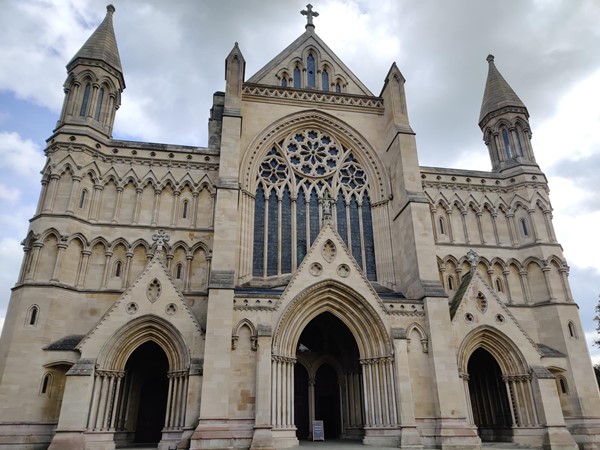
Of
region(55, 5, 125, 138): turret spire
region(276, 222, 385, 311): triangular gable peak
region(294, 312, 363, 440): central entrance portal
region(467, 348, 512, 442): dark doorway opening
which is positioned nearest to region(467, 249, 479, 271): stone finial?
region(467, 348, 512, 442): dark doorway opening

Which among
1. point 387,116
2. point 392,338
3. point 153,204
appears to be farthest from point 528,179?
point 153,204

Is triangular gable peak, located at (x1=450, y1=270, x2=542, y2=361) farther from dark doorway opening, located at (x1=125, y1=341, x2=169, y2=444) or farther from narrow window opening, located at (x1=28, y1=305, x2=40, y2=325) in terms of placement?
narrow window opening, located at (x1=28, y1=305, x2=40, y2=325)

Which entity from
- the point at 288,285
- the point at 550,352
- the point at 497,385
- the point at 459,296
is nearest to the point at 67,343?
the point at 288,285

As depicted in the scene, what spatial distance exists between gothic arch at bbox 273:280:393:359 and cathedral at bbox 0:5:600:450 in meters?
0.09

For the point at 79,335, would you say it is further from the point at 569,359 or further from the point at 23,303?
the point at 569,359

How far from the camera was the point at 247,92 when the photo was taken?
24.5 metres

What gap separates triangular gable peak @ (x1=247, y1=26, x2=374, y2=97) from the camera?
26359mm

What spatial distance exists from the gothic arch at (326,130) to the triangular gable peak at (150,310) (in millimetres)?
6738

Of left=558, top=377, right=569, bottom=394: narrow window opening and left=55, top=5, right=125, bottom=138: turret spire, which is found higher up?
left=55, top=5, right=125, bottom=138: turret spire

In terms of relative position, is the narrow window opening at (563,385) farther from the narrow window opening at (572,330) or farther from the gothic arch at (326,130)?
the gothic arch at (326,130)

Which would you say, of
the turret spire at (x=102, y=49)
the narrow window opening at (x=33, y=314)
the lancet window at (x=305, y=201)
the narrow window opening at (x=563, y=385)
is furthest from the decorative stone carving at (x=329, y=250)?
the turret spire at (x=102, y=49)

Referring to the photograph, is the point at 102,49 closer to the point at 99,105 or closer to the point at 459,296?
the point at 99,105

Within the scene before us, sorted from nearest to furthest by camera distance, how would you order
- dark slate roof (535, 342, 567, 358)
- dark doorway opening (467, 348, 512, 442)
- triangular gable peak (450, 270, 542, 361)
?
triangular gable peak (450, 270, 542, 361) → dark doorway opening (467, 348, 512, 442) → dark slate roof (535, 342, 567, 358)

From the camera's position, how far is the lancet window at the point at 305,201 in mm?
21781
